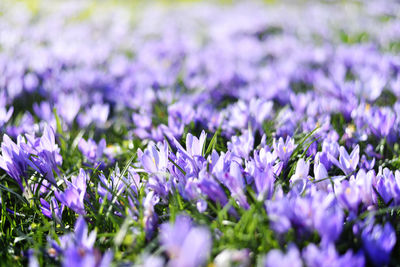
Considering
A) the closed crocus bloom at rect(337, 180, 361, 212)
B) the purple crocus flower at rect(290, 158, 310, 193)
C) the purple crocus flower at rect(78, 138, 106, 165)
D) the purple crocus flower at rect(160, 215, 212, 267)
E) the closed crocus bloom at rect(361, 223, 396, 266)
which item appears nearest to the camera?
the purple crocus flower at rect(160, 215, 212, 267)

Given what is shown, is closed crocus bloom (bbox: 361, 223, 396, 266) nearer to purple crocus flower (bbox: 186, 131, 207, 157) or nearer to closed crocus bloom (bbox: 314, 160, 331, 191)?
closed crocus bloom (bbox: 314, 160, 331, 191)

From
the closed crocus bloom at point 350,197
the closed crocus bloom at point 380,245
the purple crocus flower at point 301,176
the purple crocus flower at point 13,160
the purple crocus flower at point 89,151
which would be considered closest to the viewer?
the closed crocus bloom at point 380,245

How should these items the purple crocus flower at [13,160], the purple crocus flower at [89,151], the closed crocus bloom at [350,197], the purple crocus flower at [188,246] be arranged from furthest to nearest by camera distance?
the purple crocus flower at [89,151] → the purple crocus flower at [13,160] → the closed crocus bloom at [350,197] → the purple crocus flower at [188,246]

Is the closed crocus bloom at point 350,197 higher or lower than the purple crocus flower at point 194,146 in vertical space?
lower

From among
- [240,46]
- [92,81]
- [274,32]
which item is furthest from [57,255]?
[274,32]

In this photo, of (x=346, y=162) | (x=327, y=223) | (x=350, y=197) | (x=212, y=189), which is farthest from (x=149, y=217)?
(x=346, y=162)

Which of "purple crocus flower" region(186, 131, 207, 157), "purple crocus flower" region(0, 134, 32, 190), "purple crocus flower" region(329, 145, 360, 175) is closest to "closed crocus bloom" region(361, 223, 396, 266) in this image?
"purple crocus flower" region(329, 145, 360, 175)

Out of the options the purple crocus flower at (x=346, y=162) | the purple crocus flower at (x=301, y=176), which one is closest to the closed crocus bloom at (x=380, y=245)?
the purple crocus flower at (x=301, y=176)

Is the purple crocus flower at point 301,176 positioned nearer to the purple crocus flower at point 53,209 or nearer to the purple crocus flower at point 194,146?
the purple crocus flower at point 194,146

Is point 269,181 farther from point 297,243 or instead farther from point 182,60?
point 182,60
